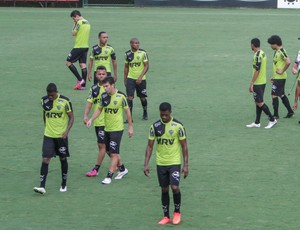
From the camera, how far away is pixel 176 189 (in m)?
12.2

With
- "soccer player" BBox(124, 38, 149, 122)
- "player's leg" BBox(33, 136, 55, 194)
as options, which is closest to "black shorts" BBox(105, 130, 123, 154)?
"player's leg" BBox(33, 136, 55, 194)

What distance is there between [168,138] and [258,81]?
6693 mm

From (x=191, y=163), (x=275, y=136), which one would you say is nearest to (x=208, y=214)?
(x=191, y=163)

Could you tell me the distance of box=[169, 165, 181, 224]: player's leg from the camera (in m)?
12.2

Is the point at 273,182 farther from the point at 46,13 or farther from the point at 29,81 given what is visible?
the point at 46,13

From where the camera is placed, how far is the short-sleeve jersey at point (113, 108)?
14.2 meters

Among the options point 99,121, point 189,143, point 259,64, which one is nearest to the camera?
point 99,121

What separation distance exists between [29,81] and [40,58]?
430 centimetres

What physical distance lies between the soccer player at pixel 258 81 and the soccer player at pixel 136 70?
2603 mm

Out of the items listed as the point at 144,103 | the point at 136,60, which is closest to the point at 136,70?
the point at 136,60

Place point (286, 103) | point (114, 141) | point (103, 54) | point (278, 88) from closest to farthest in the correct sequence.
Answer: point (114, 141) < point (278, 88) < point (286, 103) < point (103, 54)

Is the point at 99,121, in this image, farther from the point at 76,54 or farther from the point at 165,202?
the point at 76,54

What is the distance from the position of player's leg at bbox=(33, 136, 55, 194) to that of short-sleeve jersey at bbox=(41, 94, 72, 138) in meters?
0.14

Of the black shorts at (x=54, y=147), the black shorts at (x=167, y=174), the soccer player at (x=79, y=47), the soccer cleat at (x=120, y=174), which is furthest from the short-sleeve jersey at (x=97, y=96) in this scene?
the soccer player at (x=79, y=47)
